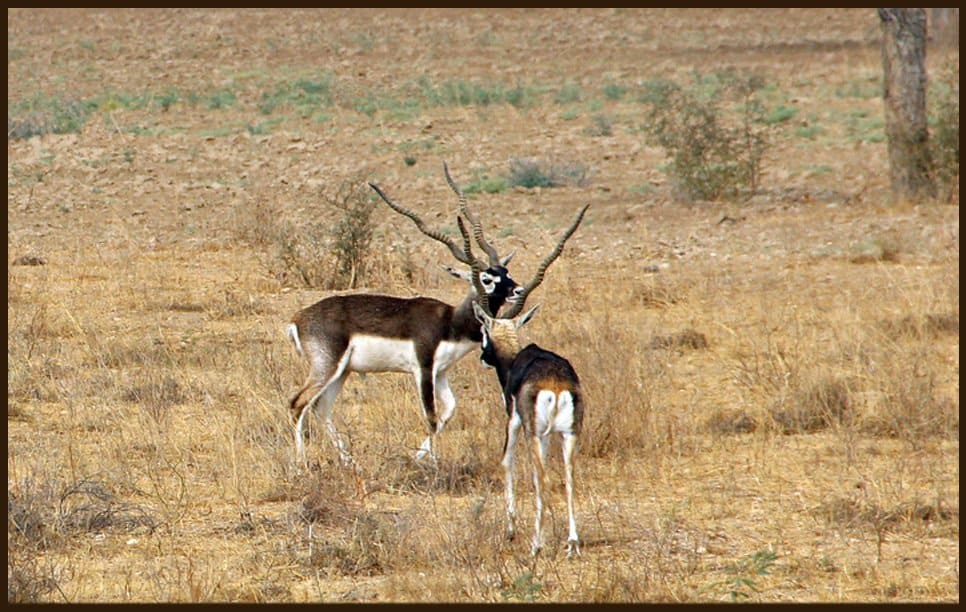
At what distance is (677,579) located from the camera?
647cm

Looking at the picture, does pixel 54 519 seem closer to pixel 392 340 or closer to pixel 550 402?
pixel 392 340

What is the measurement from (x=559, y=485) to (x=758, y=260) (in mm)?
7090

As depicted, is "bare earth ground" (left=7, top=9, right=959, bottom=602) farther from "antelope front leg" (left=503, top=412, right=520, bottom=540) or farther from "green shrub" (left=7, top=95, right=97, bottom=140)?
"green shrub" (left=7, top=95, right=97, bottom=140)

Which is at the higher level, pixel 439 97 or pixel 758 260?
pixel 439 97

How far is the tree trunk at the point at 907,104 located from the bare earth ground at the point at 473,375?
0.50 metres

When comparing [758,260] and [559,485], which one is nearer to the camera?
[559,485]

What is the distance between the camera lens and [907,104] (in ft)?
56.1

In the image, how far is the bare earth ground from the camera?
A: 22.1ft

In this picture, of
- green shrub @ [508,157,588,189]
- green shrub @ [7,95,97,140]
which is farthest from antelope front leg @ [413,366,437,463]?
green shrub @ [7,95,97,140]

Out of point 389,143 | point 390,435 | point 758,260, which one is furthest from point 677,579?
point 389,143

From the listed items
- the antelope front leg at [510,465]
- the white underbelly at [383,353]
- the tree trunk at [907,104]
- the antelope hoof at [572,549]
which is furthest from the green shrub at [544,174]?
the antelope hoof at [572,549]

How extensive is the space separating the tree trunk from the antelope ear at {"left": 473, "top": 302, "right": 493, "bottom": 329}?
33.8 ft

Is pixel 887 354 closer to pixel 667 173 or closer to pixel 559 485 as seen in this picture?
pixel 559 485

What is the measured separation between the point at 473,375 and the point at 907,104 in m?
8.80
